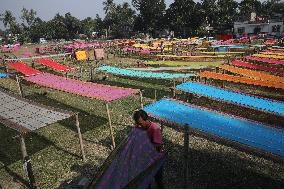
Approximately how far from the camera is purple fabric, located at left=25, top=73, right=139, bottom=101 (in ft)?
26.8

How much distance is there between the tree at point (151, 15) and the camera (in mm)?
66250

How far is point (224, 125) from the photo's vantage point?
6105 mm

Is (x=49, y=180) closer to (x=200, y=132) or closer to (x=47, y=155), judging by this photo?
(x=47, y=155)

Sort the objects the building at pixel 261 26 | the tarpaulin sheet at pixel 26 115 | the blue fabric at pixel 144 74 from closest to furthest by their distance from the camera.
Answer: the tarpaulin sheet at pixel 26 115 → the blue fabric at pixel 144 74 → the building at pixel 261 26

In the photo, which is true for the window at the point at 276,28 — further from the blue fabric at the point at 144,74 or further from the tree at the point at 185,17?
the blue fabric at the point at 144,74

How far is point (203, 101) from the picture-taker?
36.8 feet

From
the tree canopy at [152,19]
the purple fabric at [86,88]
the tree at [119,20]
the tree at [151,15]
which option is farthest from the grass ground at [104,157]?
the tree at [119,20]

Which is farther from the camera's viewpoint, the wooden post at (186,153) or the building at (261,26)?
the building at (261,26)

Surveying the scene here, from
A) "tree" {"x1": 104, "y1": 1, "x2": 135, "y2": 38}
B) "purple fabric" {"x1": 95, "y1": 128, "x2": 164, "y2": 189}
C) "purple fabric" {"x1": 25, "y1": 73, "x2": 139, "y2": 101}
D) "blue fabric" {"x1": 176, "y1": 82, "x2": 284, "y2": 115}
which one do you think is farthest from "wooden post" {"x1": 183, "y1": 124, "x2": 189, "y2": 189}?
"tree" {"x1": 104, "y1": 1, "x2": 135, "y2": 38}

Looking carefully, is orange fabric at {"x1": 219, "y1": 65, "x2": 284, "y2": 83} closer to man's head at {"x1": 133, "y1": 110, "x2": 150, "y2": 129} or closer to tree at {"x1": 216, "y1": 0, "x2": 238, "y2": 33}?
man's head at {"x1": 133, "y1": 110, "x2": 150, "y2": 129}

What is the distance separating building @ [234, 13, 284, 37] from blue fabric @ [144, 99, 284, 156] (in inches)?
1949

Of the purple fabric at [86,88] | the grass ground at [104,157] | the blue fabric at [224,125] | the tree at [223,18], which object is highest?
the tree at [223,18]

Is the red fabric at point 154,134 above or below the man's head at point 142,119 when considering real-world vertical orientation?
below

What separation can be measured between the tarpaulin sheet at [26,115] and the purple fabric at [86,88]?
1.59m
